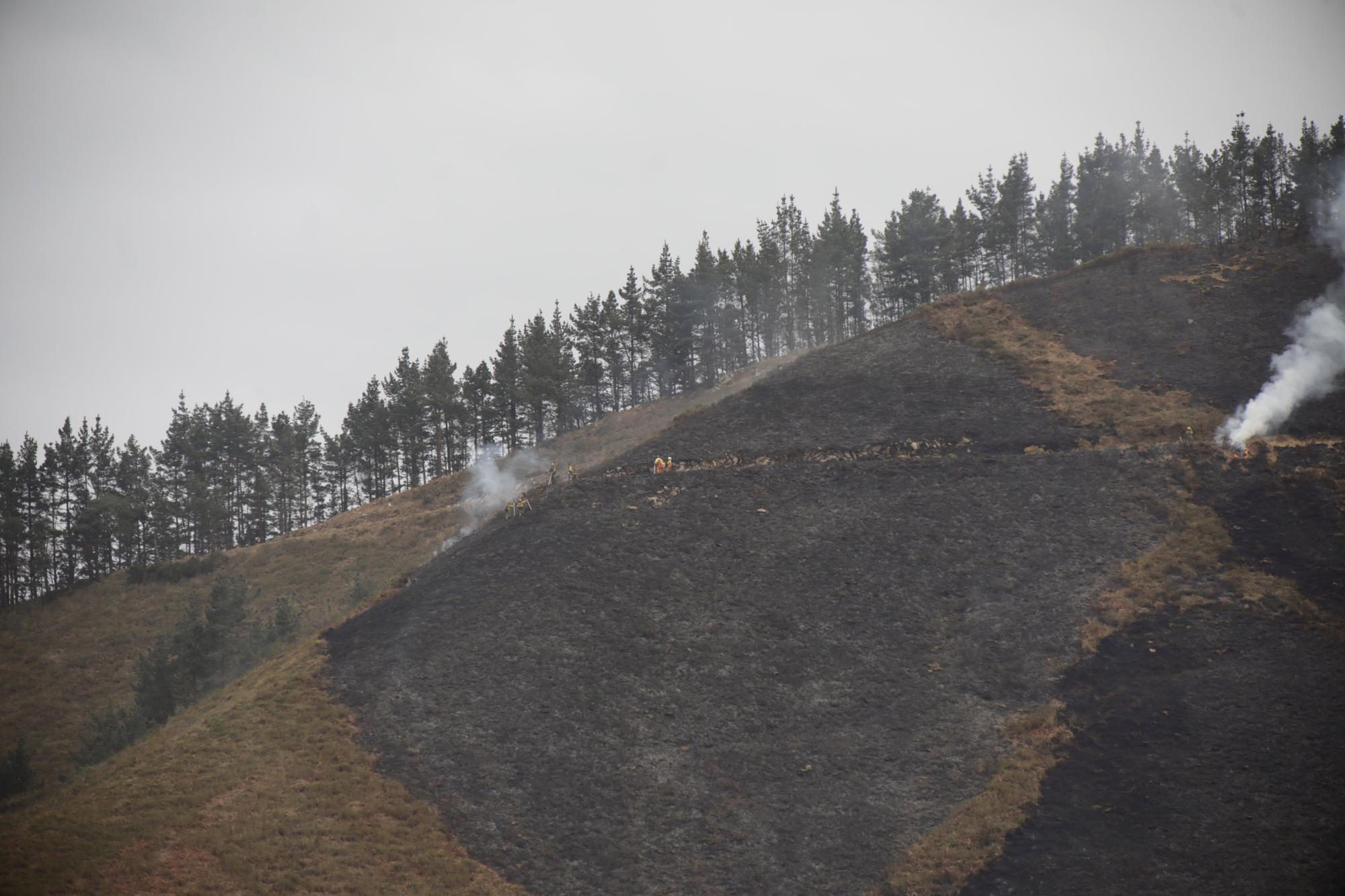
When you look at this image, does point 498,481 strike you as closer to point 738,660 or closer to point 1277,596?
point 738,660

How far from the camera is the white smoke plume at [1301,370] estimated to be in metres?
41.7

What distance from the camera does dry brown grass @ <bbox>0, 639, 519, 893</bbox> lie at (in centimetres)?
2141

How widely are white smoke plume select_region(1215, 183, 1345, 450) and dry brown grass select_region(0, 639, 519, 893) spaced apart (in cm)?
3981

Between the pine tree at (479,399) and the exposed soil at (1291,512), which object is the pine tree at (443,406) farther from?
the exposed soil at (1291,512)

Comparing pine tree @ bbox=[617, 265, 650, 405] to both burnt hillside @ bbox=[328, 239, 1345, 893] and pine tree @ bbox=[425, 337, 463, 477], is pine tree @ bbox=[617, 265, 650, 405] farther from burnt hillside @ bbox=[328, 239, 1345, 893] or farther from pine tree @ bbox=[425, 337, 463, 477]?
burnt hillside @ bbox=[328, 239, 1345, 893]

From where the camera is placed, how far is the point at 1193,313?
53.2m

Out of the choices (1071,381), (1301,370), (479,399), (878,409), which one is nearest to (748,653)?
(878,409)

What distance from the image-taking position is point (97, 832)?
22.4 m

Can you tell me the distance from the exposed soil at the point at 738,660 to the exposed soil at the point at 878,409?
11.4ft

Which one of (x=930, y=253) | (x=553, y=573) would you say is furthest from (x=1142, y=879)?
(x=930, y=253)

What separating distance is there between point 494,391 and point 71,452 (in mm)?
37942

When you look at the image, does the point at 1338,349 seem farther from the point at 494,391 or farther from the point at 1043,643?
the point at 494,391

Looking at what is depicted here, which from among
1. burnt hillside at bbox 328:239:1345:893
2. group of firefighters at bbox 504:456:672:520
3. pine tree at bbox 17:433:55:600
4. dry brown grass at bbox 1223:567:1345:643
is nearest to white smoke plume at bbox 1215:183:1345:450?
burnt hillside at bbox 328:239:1345:893

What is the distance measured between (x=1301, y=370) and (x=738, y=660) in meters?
35.6
